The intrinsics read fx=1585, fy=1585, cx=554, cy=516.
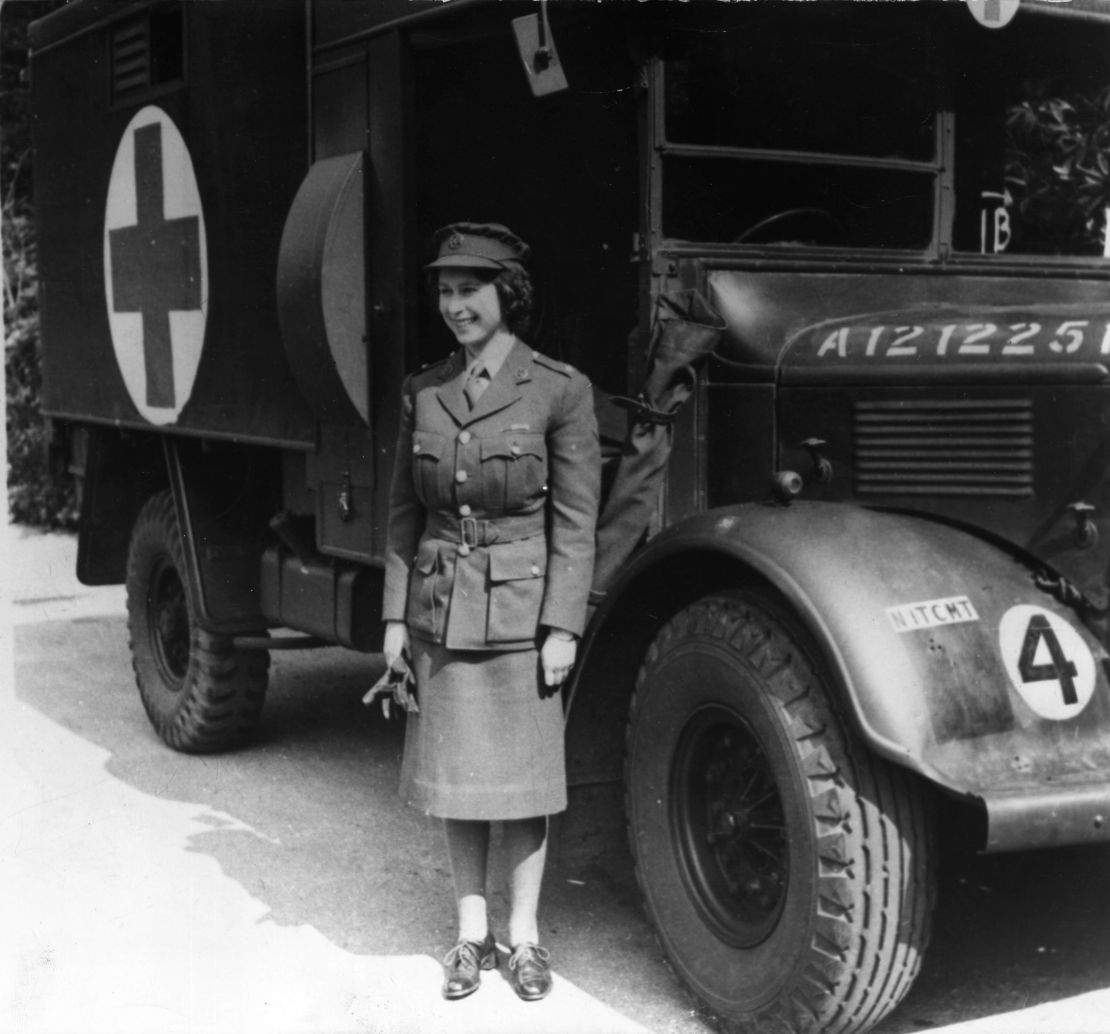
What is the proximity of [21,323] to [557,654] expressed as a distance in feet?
30.0

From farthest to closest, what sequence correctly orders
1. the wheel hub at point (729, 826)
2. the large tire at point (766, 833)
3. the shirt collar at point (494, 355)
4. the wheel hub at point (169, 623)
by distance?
the wheel hub at point (169, 623), the shirt collar at point (494, 355), the wheel hub at point (729, 826), the large tire at point (766, 833)

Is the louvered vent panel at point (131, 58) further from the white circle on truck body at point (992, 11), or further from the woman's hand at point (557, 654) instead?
the woman's hand at point (557, 654)

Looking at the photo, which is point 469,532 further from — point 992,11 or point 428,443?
point 992,11

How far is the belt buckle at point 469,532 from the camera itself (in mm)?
3305

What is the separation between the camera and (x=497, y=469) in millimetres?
3266

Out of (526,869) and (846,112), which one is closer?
(526,869)

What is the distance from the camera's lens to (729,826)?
3.12 m

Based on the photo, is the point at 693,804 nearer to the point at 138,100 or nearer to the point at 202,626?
the point at 202,626

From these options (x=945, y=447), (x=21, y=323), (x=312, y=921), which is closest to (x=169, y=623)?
(x=312, y=921)

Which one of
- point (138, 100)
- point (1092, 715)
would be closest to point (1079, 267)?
point (1092, 715)

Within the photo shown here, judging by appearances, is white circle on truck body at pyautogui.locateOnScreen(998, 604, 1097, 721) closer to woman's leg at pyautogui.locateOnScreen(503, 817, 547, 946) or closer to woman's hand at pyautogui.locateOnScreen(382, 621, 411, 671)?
woman's leg at pyautogui.locateOnScreen(503, 817, 547, 946)

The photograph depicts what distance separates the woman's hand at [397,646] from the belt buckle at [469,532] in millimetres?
270

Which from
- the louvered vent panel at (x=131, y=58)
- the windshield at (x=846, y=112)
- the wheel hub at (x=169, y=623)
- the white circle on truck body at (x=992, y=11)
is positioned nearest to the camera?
the windshield at (x=846, y=112)

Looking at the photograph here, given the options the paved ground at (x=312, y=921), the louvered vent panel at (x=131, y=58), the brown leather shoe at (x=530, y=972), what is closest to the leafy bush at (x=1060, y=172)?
the paved ground at (x=312, y=921)
